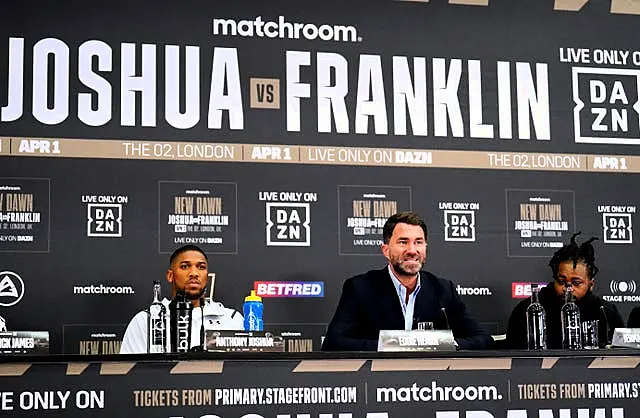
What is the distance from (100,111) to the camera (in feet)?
16.3

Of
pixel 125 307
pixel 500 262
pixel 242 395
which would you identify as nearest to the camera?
pixel 242 395

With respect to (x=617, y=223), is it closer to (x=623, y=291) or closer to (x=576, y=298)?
(x=623, y=291)

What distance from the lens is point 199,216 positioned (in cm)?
498

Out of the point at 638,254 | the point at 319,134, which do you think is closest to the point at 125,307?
the point at 319,134

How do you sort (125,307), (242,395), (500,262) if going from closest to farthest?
(242,395), (125,307), (500,262)

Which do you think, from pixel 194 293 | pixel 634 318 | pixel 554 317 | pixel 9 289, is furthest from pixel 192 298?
pixel 634 318

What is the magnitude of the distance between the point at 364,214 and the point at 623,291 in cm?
144

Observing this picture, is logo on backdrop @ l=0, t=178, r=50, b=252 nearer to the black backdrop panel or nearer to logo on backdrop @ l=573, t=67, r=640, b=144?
the black backdrop panel

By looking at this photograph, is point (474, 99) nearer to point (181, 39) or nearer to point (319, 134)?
point (319, 134)

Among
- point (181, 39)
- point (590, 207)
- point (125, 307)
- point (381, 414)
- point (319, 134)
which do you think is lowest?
point (381, 414)

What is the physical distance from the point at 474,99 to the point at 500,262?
86 cm

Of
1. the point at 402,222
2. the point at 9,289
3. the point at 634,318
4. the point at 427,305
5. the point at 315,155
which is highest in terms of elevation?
the point at 315,155

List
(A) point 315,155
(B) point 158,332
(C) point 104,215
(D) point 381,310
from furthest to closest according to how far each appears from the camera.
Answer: (A) point 315,155, (C) point 104,215, (D) point 381,310, (B) point 158,332

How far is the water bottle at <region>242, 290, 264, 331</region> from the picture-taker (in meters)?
4.71
